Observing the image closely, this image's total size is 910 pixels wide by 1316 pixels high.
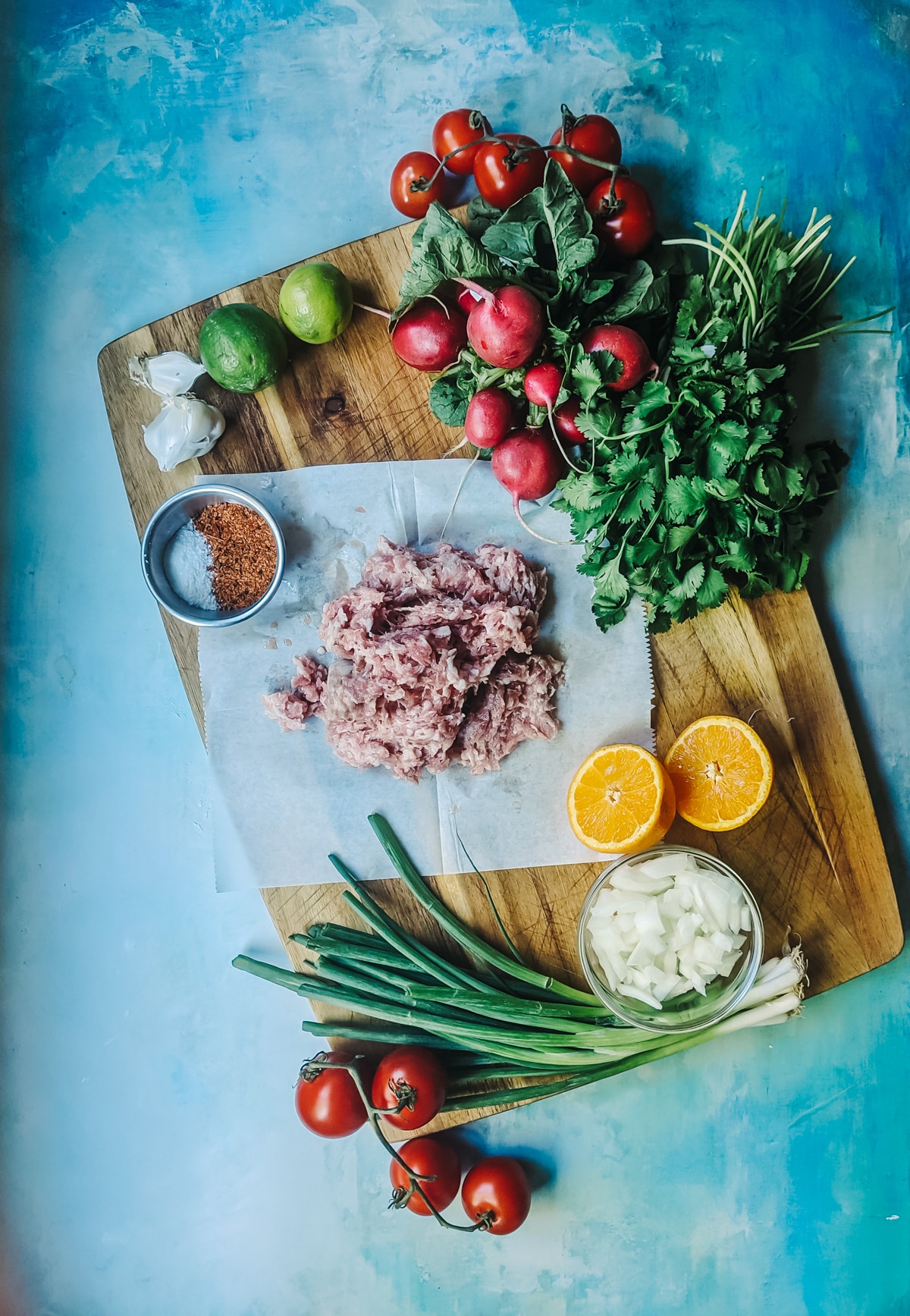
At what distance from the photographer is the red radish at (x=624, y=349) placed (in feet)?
6.50

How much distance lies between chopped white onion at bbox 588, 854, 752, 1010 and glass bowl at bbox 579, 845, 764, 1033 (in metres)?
0.02

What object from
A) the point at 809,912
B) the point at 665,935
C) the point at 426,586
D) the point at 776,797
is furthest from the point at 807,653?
the point at 426,586

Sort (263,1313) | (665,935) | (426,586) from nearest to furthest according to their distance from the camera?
(665,935) → (426,586) → (263,1313)

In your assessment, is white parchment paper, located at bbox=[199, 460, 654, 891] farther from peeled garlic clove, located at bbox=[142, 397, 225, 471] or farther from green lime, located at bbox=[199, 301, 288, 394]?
green lime, located at bbox=[199, 301, 288, 394]

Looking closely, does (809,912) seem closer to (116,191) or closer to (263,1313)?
(263,1313)

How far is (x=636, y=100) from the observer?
8.05 feet

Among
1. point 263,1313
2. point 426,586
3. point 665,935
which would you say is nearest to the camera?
point 665,935

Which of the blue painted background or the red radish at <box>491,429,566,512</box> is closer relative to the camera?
the red radish at <box>491,429,566,512</box>

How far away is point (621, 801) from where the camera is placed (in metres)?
2.06

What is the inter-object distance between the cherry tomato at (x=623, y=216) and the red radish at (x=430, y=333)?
0.41 metres

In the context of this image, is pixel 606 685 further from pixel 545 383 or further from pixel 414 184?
pixel 414 184

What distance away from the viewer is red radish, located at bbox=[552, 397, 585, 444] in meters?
2.09

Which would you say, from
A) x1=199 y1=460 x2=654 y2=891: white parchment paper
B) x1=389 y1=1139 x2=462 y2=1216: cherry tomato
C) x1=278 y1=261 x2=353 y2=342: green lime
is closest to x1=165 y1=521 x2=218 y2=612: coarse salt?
x1=199 y1=460 x2=654 y2=891: white parchment paper

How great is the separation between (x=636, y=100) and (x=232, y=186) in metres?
1.21
